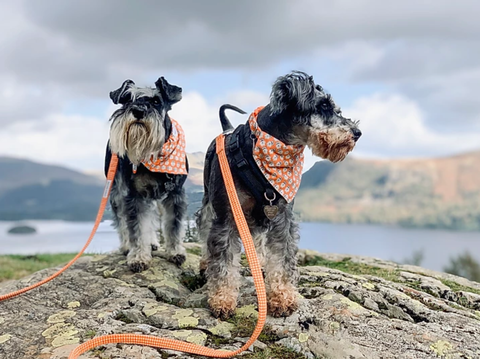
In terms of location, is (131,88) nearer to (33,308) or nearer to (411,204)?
(33,308)

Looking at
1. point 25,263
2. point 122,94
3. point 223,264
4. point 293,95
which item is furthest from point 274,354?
point 25,263

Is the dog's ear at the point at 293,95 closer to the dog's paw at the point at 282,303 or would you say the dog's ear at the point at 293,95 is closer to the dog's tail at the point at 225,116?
the dog's tail at the point at 225,116

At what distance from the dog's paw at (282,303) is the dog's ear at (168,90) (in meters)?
3.17

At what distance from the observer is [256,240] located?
642 cm

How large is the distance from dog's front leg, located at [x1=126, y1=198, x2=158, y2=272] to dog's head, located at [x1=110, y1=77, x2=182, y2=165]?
91 cm

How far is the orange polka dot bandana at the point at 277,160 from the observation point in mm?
5051

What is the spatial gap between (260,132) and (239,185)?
2.22 ft

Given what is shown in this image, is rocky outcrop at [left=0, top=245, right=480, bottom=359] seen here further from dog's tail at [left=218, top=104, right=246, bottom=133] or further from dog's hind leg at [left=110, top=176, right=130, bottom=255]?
dog's tail at [left=218, top=104, right=246, bottom=133]

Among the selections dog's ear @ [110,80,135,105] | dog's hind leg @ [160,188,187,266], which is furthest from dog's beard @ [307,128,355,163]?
dog's hind leg @ [160,188,187,266]

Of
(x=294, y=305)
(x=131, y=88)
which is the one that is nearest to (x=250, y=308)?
(x=294, y=305)

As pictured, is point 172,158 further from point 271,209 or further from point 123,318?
point 123,318

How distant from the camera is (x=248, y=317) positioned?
4961mm

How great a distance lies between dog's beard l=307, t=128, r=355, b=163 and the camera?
5.01 metres


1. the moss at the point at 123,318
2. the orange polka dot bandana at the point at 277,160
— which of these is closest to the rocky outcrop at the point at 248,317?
the moss at the point at 123,318
